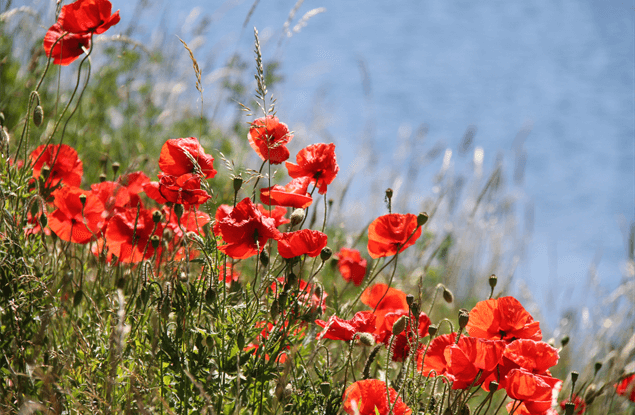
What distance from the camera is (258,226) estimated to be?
1240 mm

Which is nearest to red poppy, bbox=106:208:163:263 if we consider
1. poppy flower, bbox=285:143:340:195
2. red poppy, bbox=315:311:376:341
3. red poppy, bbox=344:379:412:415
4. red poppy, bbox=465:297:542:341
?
poppy flower, bbox=285:143:340:195

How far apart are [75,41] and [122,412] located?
116cm

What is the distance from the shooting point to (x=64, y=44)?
166 centimetres

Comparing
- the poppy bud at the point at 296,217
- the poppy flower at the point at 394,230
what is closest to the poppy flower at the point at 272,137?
the poppy bud at the point at 296,217

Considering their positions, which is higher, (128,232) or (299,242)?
(299,242)

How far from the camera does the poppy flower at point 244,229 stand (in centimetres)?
121

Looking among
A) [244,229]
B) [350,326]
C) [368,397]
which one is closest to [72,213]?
[244,229]

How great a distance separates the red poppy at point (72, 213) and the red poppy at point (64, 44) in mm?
407

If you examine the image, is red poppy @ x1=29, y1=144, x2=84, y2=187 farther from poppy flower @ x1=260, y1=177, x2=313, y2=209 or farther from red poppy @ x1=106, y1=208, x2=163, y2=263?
poppy flower @ x1=260, y1=177, x2=313, y2=209

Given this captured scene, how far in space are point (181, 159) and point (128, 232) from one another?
0.33m

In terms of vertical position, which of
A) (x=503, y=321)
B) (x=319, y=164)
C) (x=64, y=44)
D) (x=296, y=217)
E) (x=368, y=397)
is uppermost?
(x=64, y=44)

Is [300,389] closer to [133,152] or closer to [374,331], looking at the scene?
[374,331]

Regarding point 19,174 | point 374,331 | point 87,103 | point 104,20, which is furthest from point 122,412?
point 87,103

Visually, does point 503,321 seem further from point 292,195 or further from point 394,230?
point 292,195
